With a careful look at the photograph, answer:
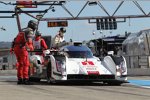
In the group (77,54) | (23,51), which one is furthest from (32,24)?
(77,54)

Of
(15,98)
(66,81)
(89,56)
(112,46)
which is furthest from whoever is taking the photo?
(112,46)

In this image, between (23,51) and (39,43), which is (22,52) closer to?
(23,51)

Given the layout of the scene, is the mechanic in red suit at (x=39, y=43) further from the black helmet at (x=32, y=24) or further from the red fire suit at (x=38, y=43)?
the black helmet at (x=32, y=24)

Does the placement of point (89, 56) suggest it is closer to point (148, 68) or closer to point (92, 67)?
point (92, 67)

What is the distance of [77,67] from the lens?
13.7 metres

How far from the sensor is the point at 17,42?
13.8 metres

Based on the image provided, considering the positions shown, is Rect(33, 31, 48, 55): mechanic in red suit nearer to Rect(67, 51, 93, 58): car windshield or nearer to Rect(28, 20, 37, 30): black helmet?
Rect(67, 51, 93, 58): car windshield

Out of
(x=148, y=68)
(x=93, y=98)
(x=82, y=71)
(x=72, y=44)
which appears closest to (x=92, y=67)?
(x=82, y=71)

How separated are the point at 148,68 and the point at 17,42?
10697mm

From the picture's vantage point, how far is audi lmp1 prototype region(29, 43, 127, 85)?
13523mm

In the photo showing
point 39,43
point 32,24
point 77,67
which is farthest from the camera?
point 39,43

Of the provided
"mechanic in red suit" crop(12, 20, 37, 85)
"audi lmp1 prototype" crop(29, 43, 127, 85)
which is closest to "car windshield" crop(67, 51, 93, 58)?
"audi lmp1 prototype" crop(29, 43, 127, 85)

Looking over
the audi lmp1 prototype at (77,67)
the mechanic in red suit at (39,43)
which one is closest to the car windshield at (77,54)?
the audi lmp1 prototype at (77,67)

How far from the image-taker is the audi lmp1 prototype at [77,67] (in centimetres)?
1352
